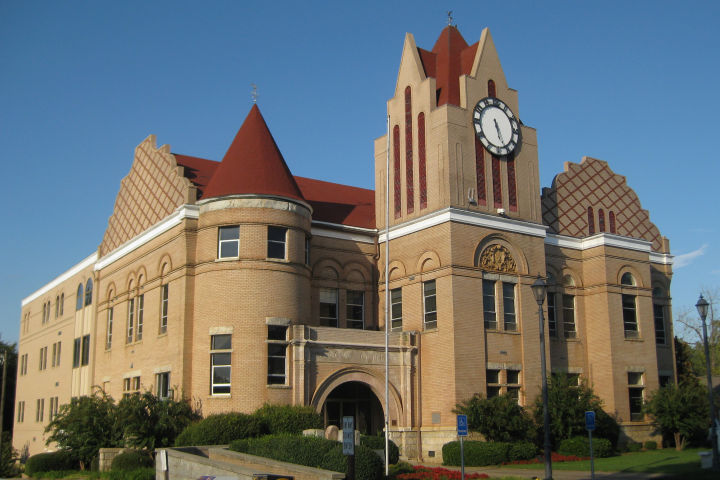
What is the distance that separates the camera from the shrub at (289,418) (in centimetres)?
2981

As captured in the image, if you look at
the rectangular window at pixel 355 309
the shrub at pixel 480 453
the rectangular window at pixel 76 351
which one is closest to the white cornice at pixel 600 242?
the rectangular window at pixel 355 309

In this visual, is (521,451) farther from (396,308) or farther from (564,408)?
(396,308)

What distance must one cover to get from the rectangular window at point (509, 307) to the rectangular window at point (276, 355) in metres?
10.7

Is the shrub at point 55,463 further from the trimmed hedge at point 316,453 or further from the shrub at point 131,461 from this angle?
the trimmed hedge at point 316,453

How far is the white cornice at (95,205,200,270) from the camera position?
34.6 metres

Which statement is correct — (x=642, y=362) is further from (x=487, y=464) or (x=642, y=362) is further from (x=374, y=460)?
(x=374, y=460)

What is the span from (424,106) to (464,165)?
12.7ft

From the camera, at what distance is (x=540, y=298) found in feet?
79.2

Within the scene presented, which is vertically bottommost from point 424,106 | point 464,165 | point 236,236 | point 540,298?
point 540,298

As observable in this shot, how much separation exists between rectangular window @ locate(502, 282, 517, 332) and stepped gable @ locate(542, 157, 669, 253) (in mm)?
6665

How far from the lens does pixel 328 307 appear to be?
125 feet

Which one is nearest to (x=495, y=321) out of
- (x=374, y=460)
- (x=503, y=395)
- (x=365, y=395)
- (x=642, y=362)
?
(x=503, y=395)

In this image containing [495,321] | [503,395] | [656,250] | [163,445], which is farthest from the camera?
[656,250]

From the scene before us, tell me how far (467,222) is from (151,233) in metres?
15.4
